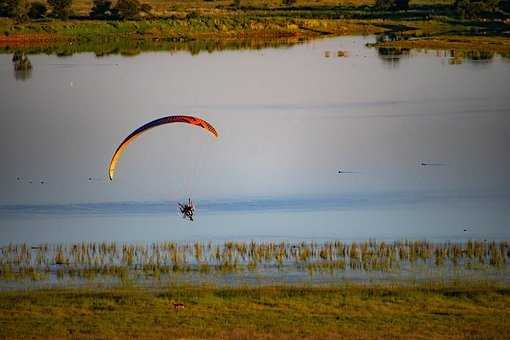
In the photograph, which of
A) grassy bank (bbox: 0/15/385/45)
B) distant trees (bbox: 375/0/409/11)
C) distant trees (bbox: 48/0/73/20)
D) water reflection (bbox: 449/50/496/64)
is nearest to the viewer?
water reflection (bbox: 449/50/496/64)

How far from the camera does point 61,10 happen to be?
88.5 m

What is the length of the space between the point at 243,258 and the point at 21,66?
1850 inches

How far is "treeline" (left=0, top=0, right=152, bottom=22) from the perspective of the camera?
8750 cm

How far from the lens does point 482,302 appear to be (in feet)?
76.1

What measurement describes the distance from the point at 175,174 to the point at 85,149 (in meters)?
6.95

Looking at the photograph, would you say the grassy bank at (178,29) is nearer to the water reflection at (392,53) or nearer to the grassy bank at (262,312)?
the water reflection at (392,53)

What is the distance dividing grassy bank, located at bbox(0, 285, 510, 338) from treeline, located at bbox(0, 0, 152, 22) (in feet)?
213

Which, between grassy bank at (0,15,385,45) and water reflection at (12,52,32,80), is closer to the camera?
water reflection at (12,52,32,80)

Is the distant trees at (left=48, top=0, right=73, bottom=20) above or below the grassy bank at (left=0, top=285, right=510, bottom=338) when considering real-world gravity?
above

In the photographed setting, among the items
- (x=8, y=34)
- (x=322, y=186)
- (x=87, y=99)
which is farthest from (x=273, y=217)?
(x=8, y=34)

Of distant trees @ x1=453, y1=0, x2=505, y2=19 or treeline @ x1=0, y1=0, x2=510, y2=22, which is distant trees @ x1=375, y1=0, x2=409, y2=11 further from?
distant trees @ x1=453, y1=0, x2=505, y2=19

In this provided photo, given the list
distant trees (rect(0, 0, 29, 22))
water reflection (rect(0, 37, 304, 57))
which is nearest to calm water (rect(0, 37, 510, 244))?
water reflection (rect(0, 37, 304, 57))

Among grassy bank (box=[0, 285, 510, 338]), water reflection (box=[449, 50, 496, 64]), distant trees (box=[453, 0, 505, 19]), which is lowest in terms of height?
grassy bank (box=[0, 285, 510, 338])

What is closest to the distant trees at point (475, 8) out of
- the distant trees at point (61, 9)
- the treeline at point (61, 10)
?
the treeline at point (61, 10)
